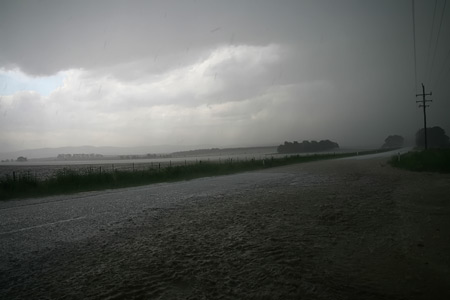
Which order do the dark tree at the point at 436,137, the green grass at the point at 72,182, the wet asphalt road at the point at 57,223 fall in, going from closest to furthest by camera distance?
the wet asphalt road at the point at 57,223, the green grass at the point at 72,182, the dark tree at the point at 436,137

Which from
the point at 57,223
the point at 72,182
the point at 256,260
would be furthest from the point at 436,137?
the point at 57,223

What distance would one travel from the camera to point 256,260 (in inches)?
161

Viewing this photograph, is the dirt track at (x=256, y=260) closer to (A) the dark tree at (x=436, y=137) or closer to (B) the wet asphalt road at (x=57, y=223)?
(B) the wet asphalt road at (x=57, y=223)

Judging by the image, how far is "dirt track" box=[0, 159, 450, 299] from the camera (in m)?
3.21

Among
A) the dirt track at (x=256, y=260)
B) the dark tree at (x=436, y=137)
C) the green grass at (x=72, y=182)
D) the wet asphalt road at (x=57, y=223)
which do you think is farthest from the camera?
the dark tree at (x=436, y=137)

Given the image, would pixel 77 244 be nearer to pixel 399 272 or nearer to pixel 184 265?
pixel 184 265

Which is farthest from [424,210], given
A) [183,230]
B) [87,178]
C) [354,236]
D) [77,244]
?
[87,178]

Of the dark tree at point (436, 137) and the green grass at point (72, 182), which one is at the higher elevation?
the dark tree at point (436, 137)

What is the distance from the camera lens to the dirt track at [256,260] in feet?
10.5

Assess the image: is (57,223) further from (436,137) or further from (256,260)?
(436,137)

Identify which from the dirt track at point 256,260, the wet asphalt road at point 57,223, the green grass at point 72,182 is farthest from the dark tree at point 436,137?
the wet asphalt road at point 57,223

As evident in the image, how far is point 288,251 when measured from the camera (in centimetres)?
443

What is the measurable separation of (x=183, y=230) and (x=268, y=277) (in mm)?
3093

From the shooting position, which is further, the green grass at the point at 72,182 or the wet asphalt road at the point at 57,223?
the green grass at the point at 72,182
